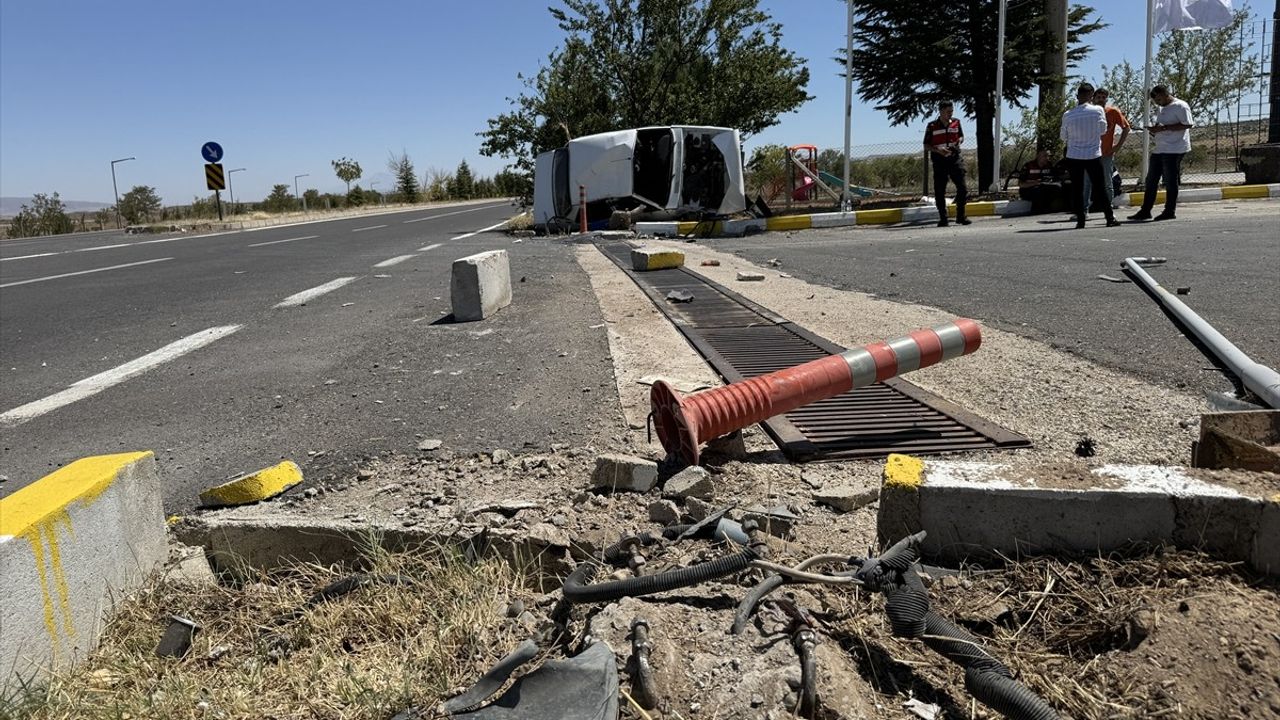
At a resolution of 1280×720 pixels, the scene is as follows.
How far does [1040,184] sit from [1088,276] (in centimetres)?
994

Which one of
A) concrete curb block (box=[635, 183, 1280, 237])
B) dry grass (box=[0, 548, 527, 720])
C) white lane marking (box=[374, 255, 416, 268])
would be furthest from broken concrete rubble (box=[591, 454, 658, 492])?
concrete curb block (box=[635, 183, 1280, 237])

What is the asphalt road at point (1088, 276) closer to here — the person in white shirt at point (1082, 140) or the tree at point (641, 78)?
the person in white shirt at point (1082, 140)

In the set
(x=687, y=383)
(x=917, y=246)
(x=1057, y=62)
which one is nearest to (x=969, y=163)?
(x=1057, y=62)

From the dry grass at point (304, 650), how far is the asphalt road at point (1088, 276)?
3.26 meters

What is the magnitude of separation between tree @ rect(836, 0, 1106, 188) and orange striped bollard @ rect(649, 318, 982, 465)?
22.1 m

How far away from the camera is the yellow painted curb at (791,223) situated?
16531mm

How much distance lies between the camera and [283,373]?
4.95 meters

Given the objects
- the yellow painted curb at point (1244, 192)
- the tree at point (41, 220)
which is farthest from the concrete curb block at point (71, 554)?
the tree at point (41, 220)

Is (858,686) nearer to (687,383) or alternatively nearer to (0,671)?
(0,671)

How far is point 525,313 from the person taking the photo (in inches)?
266

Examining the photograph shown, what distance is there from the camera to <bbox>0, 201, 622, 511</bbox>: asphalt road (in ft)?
11.9

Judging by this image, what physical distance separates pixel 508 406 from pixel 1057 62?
1998 cm

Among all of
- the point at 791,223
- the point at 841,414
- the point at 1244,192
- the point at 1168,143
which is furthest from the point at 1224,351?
the point at 1244,192

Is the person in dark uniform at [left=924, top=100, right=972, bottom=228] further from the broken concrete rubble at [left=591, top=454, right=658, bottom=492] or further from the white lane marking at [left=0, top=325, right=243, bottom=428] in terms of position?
the broken concrete rubble at [left=591, top=454, right=658, bottom=492]
